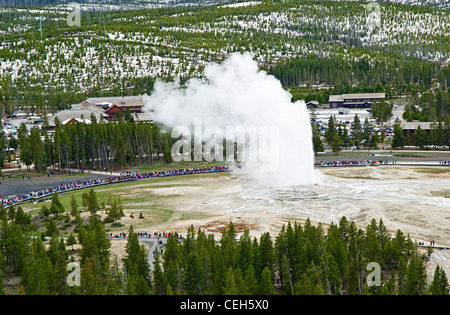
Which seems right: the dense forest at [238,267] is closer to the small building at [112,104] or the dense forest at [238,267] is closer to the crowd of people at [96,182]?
the crowd of people at [96,182]

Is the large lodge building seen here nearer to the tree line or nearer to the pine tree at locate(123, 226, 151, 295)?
the tree line

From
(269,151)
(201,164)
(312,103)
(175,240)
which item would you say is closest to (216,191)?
(269,151)

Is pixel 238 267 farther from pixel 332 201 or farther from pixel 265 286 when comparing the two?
pixel 332 201

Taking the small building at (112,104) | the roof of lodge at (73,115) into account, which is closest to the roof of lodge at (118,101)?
the small building at (112,104)

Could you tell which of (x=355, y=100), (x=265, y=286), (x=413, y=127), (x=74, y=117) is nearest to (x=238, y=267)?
(x=265, y=286)

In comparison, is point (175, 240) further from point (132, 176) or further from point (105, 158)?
point (105, 158)
